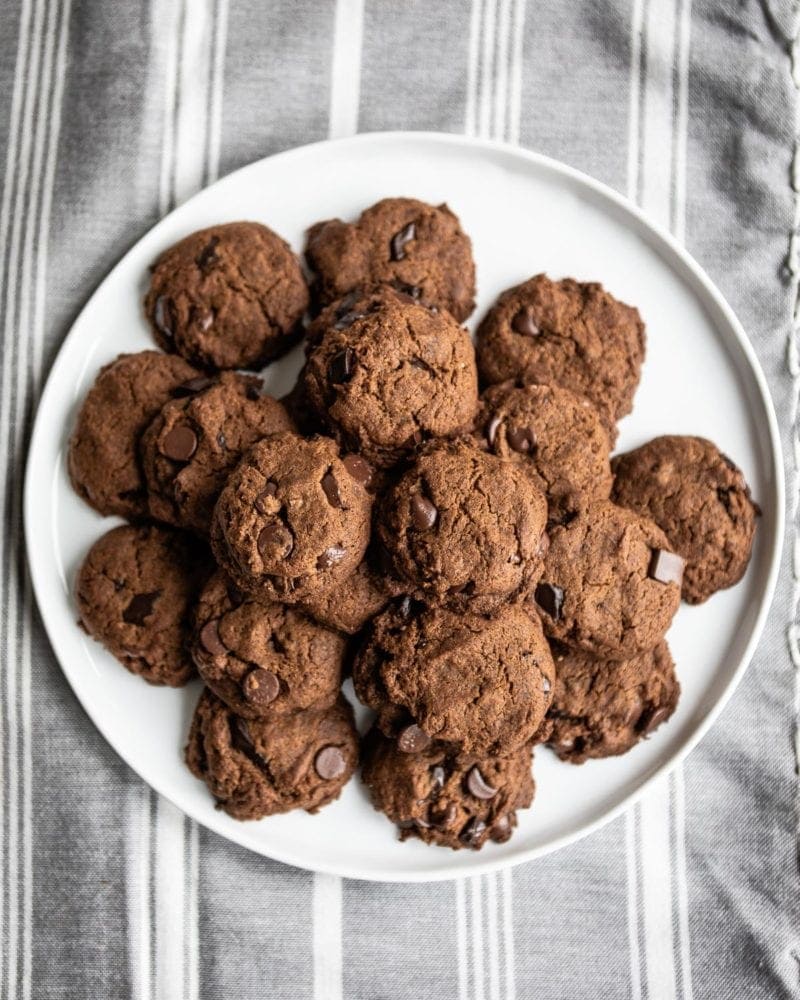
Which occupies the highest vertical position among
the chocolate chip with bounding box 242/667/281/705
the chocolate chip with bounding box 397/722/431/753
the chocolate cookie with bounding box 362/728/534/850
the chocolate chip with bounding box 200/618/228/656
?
the chocolate chip with bounding box 200/618/228/656

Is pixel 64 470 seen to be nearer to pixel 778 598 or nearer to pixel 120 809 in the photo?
pixel 120 809

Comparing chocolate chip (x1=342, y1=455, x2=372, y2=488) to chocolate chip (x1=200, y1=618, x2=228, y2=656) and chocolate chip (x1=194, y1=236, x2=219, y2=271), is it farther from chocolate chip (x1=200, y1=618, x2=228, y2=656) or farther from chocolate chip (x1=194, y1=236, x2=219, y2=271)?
chocolate chip (x1=194, y1=236, x2=219, y2=271)

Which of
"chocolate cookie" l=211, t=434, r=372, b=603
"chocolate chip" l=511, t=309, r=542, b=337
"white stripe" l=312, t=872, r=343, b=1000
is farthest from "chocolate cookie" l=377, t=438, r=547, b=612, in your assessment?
"white stripe" l=312, t=872, r=343, b=1000

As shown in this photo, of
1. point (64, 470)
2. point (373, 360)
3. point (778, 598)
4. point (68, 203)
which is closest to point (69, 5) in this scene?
point (68, 203)

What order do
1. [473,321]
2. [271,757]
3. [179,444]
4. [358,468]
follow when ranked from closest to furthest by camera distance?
[358,468]
[179,444]
[271,757]
[473,321]

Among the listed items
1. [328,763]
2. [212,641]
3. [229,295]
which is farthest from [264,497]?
[328,763]

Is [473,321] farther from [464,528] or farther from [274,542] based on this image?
[274,542]

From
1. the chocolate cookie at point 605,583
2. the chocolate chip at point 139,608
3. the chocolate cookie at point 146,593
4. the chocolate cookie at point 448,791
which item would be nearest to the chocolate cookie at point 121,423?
the chocolate cookie at point 146,593
